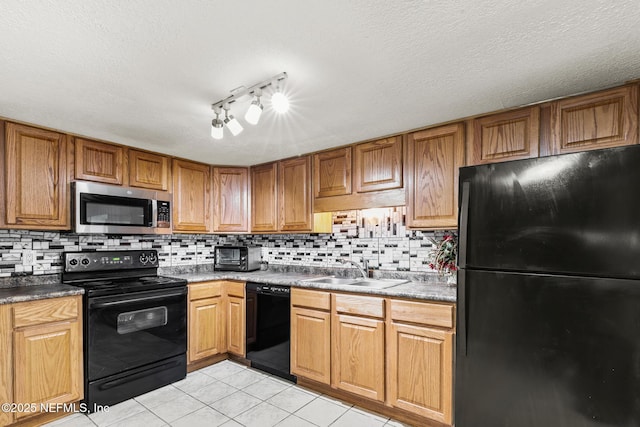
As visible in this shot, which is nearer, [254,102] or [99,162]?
[254,102]

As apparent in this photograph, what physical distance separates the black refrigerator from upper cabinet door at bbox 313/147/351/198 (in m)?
1.28

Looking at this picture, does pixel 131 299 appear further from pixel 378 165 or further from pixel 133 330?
pixel 378 165

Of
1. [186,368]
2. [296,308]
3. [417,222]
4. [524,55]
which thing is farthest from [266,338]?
[524,55]

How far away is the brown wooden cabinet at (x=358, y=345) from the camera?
7.64ft

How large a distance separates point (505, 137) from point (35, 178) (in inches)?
132

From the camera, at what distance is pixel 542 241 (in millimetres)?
1527

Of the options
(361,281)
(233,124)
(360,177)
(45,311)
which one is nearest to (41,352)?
(45,311)

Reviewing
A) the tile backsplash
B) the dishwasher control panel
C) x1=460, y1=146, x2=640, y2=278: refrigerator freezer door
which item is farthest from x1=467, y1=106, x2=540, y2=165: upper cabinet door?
the dishwasher control panel

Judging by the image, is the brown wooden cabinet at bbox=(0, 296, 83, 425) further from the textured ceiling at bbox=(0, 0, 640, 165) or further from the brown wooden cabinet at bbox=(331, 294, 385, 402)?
the brown wooden cabinet at bbox=(331, 294, 385, 402)

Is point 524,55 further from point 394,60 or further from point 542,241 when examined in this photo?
point 542,241

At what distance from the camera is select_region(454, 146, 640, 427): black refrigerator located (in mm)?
1363

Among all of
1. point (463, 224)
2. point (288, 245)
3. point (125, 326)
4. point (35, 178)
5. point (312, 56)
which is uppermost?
Answer: point (312, 56)

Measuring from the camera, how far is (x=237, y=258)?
3.59 metres

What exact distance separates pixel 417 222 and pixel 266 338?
1704 millimetres
